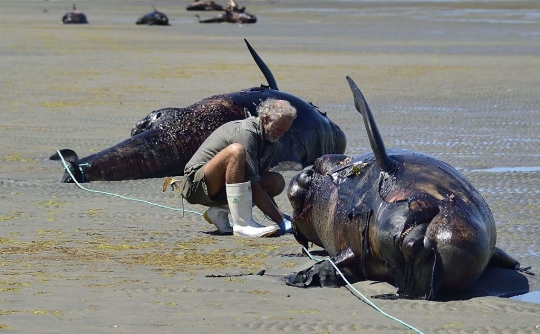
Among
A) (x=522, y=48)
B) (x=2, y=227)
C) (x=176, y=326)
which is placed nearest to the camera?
(x=176, y=326)

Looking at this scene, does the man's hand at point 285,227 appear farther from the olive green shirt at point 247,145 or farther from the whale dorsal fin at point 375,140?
the whale dorsal fin at point 375,140

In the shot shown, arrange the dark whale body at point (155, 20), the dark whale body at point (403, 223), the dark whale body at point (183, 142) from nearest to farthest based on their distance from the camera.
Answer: the dark whale body at point (403, 223)
the dark whale body at point (183, 142)
the dark whale body at point (155, 20)

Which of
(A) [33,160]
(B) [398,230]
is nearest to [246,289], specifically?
(B) [398,230]

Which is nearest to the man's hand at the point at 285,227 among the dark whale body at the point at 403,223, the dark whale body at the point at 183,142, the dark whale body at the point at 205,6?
the dark whale body at the point at 403,223

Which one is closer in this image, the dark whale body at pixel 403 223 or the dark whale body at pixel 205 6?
the dark whale body at pixel 403 223

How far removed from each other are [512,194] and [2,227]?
4655mm

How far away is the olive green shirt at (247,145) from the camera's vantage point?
354 inches

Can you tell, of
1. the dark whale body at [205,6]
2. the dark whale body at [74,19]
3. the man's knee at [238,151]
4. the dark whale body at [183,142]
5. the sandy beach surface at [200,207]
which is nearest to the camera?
the sandy beach surface at [200,207]

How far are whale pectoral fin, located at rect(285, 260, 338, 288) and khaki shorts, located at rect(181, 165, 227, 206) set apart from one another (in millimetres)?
2148

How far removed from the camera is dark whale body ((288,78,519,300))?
670cm

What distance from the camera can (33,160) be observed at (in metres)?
12.7

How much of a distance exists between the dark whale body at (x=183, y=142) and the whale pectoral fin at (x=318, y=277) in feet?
15.7

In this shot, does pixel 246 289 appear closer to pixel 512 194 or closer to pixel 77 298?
pixel 77 298

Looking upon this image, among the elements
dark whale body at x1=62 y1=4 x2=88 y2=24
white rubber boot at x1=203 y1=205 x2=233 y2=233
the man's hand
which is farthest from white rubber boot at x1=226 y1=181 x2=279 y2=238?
dark whale body at x1=62 y1=4 x2=88 y2=24
